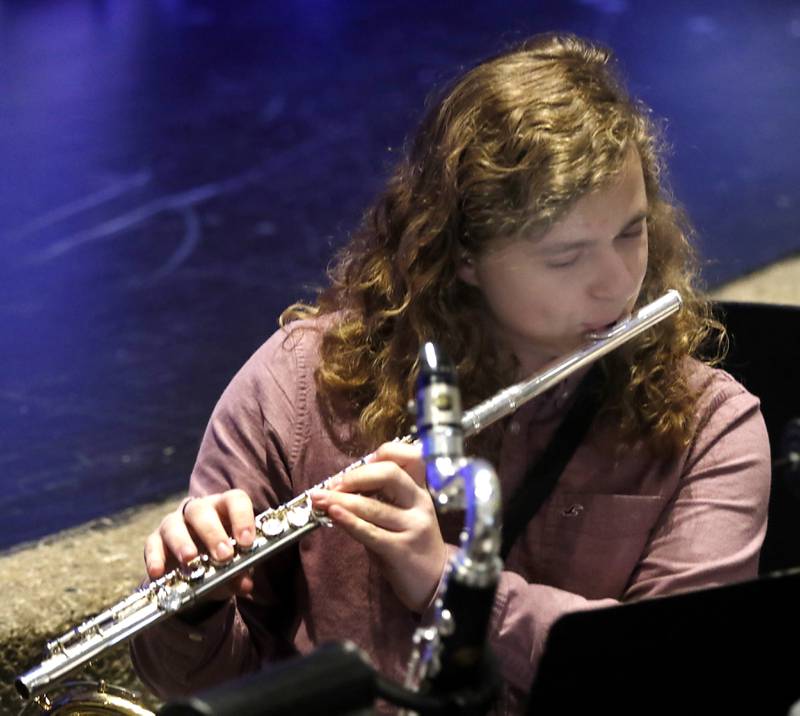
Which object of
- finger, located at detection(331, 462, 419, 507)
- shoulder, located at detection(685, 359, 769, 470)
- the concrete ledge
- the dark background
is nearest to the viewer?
Result: finger, located at detection(331, 462, 419, 507)

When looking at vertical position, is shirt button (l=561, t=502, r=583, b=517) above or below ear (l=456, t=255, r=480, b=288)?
below

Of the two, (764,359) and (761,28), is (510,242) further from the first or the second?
(761,28)

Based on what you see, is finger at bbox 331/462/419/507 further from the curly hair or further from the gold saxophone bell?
the gold saxophone bell

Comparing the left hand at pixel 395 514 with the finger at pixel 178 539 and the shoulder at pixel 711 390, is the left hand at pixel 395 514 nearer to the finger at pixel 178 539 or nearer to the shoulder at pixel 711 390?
the finger at pixel 178 539

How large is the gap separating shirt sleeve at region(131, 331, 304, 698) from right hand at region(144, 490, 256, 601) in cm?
14

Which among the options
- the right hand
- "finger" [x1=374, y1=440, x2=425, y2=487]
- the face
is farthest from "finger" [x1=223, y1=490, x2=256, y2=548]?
the face

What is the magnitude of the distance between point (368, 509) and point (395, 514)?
27 millimetres

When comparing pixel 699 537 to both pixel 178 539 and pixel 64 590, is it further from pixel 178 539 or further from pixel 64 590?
pixel 64 590

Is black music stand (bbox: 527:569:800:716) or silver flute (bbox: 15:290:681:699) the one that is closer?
black music stand (bbox: 527:569:800:716)

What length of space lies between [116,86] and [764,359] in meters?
3.40

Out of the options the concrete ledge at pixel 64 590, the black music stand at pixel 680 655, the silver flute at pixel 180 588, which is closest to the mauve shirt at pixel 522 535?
the silver flute at pixel 180 588

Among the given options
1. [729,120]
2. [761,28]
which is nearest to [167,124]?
[729,120]

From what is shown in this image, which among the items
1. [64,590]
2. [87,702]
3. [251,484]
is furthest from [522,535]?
[64,590]

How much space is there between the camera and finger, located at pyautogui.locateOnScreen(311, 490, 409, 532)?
52.4 inches
